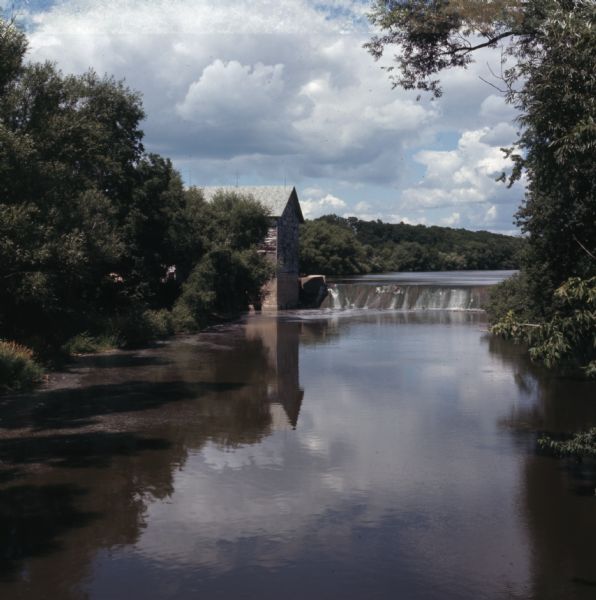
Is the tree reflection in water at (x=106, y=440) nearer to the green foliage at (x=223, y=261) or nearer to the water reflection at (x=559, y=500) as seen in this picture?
the water reflection at (x=559, y=500)

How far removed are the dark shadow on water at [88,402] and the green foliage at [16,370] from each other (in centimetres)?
81

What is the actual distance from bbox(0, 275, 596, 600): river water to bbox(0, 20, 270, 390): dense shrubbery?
3445 millimetres

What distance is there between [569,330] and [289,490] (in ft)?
15.3

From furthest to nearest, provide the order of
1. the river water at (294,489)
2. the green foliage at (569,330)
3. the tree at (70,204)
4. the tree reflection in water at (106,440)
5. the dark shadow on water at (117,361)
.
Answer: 1. the dark shadow on water at (117,361)
2. the tree at (70,204)
3. the tree reflection in water at (106,440)
4. the river water at (294,489)
5. the green foliage at (569,330)

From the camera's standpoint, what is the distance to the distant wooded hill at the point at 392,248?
273ft

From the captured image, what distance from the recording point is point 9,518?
8.89m

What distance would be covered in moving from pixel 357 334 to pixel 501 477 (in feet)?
71.9

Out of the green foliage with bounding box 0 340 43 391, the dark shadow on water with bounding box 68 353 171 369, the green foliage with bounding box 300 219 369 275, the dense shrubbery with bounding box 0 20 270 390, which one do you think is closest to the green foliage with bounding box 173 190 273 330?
the dense shrubbery with bounding box 0 20 270 390

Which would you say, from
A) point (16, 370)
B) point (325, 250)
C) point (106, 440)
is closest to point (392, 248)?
point (325, 250)

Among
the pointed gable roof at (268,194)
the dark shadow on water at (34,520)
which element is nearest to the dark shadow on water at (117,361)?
the dark shadow on water at (34,520)

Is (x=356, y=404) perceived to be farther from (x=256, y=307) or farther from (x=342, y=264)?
(x=342, y=264)

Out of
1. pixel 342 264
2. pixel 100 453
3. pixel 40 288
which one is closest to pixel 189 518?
pixel 100 453

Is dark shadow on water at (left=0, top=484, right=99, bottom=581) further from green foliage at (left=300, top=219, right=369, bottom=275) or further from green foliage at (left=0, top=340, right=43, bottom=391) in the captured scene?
green foliage at (left=300, top=219, right=369, bottom=275)

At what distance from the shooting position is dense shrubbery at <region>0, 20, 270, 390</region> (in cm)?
1728
